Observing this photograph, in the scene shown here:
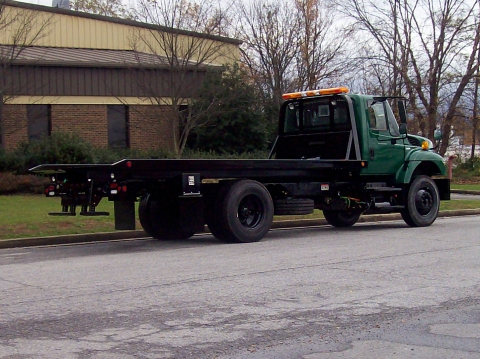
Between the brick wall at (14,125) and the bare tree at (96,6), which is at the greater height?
the bare tree at (96,6)

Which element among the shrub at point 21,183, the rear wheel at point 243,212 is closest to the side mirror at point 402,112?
the rear wheel at point 243,212

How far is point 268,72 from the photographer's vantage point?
33.5 meters

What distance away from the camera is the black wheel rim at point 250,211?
44.4ft

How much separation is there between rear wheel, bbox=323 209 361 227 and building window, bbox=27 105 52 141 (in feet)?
47.5

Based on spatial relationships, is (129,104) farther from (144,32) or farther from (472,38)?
(472,38)

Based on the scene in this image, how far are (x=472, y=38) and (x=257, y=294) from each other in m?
32.4

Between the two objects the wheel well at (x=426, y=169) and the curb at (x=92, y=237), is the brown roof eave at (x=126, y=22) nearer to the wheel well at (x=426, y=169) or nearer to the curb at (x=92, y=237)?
the curb at (x=92, y=237)

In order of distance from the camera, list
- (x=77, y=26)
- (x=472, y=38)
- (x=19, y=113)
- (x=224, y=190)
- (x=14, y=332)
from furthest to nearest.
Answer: (x=472, y=38) → (x=77, y=26) → (x=19, y=113) → (x=224, y=190) → (x=14, y=332)

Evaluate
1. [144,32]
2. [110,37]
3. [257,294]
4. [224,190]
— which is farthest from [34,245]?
[110,37]

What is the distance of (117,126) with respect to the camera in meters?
29.9

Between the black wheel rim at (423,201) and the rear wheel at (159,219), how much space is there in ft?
16.9

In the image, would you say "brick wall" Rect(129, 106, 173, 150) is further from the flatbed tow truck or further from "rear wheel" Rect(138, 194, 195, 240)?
"rear wheel" Rect(138, 194, 195, 240)

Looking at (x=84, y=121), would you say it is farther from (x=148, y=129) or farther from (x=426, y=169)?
(x=426, y=169)

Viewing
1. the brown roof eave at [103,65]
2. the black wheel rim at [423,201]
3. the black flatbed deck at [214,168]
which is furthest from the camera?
the brown roof eave at [103,65]
